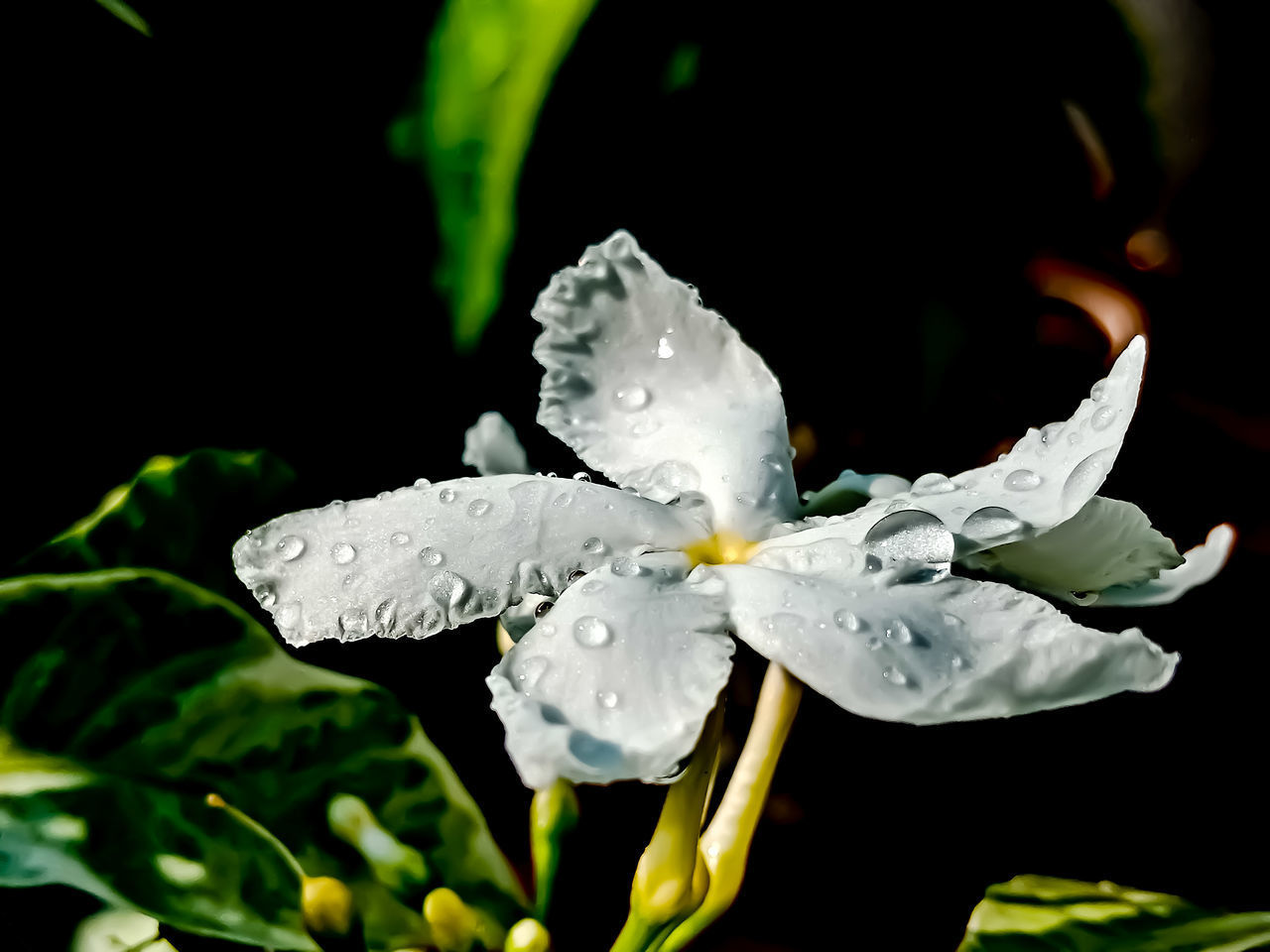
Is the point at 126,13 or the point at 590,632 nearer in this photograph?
the point at 590,632

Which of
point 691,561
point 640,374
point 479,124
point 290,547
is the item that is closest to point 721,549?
point 691,561

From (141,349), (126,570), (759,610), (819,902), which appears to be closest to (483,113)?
(141,349)

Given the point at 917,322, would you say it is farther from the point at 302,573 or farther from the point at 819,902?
the point at 302,573

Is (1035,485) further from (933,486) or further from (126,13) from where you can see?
(126,13)

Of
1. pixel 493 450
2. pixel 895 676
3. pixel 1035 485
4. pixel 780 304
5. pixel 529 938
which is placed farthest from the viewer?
pixel 780 304

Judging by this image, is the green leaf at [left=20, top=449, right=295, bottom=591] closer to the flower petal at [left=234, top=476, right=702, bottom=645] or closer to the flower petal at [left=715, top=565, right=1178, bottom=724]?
the flower petal at [left=234, top=476, right=702, bottom=645]

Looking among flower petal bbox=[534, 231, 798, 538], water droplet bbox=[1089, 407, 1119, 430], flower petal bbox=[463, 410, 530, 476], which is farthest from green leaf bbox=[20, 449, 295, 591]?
water droplet bbox=[1089, 407, 1119, 430]

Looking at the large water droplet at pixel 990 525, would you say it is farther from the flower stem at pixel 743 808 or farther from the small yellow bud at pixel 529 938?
the small yellow bud at pixel 529 938
